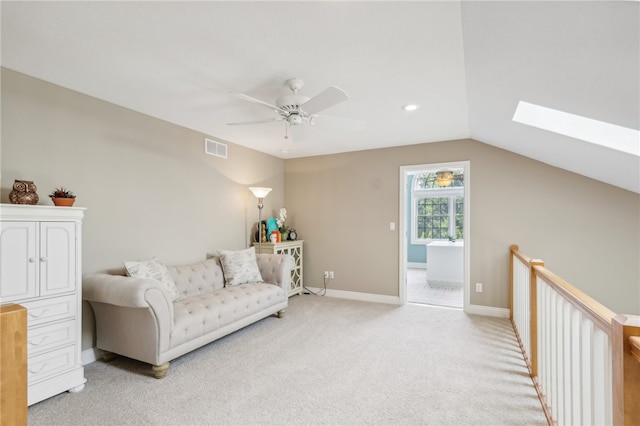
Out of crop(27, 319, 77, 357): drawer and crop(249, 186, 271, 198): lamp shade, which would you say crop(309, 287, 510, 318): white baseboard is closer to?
crop(249, 186, 271, 198): lamp shade

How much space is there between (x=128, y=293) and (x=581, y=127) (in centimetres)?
411

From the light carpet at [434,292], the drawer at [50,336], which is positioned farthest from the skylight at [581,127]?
the drawer at [50,336]

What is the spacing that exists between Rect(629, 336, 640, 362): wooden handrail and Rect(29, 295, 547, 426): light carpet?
144 cm

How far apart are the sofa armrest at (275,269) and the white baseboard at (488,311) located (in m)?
2.55

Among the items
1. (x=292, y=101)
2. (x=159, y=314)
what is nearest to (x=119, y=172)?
(x=159, y=314)

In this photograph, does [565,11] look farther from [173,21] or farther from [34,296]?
[34,296]

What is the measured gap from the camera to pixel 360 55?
2141 mm

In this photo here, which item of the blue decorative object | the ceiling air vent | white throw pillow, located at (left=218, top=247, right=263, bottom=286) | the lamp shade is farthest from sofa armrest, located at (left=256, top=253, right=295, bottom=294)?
the ceiling air vent

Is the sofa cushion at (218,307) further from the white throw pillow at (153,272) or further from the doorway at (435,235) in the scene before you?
the doorway at (435,235)

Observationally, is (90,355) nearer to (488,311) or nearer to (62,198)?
(62,198)

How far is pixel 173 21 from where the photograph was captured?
180 cm

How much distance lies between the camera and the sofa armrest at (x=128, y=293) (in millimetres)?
2402

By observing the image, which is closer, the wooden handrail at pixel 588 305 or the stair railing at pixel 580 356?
the stair railing at pixel 580 356

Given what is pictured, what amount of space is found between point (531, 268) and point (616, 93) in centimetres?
125
